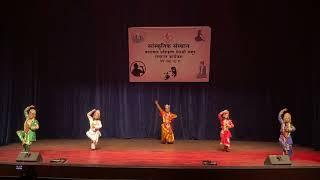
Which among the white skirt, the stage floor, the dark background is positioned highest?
the dark background

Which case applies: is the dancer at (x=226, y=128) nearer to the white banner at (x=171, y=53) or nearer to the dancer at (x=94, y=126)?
the white banner at (x=171, y=53)

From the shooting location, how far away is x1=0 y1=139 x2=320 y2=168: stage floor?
7.96m

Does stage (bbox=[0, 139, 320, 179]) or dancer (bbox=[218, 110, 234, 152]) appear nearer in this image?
stage (bbox=[0, 139, 320, 179])

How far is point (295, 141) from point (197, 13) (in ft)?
11.4

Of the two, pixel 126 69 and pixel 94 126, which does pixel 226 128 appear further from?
pixel 126 69

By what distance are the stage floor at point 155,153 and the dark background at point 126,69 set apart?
1.69 feet

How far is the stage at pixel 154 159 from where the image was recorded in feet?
19.8

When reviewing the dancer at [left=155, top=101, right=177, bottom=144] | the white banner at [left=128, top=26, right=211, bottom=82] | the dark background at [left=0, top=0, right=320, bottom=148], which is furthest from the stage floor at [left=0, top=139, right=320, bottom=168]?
the white banner at [left=128, top=26, right=211, bottom=82]

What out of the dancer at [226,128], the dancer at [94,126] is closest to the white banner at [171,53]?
the dancer at [226,128]

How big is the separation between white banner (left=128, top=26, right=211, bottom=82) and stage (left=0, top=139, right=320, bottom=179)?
4.81 ft

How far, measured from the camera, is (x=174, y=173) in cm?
591

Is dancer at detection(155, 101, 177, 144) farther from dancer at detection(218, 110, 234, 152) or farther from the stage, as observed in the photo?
dancer at detection(218, 110, 234, 152)

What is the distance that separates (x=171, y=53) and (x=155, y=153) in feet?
8.73

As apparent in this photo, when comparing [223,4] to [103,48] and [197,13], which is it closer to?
[197,13]
